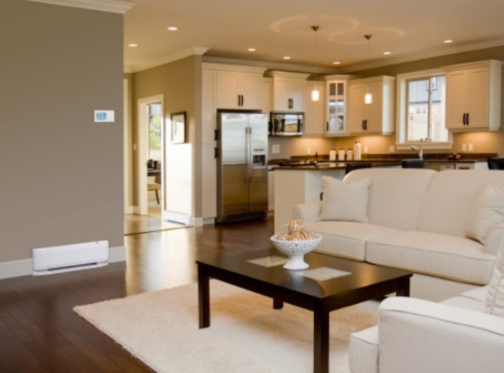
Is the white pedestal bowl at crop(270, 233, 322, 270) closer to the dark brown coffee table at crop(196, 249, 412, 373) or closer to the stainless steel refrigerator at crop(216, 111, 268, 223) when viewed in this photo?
the dark brown coffee table at crop(196, 249, 412, 373)

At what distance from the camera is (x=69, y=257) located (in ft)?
17.3

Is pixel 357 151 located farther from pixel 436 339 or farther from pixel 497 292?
pixel 436 339

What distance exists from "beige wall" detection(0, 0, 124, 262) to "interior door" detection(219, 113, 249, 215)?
2.90 meters

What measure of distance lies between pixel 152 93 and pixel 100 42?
3677mm

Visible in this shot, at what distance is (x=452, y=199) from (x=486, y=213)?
22.2 inches

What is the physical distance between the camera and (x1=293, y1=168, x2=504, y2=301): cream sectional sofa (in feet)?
11.0

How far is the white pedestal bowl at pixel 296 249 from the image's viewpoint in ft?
9.95

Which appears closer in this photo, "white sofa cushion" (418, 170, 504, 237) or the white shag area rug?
the white shag area rug

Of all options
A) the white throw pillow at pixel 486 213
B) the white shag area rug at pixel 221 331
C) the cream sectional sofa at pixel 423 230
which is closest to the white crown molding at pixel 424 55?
the cream sectional sofa at pixel 423 230

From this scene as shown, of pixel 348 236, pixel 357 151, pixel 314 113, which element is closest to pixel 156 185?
pixel 314 113

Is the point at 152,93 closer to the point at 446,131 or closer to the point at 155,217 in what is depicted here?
the point at 155,217

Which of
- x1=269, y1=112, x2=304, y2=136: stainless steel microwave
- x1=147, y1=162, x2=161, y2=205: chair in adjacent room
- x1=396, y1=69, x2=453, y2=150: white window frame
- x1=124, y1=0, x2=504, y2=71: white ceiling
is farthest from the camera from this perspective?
x1=147, y1=162, x2=161, y2=205: chair in adjacent room

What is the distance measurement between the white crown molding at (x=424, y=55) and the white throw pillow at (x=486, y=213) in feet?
16.3

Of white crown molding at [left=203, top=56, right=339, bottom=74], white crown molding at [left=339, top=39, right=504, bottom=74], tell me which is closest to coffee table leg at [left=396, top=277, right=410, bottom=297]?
white crown molding at [left=339, top=39, right=504, bottom=74]
